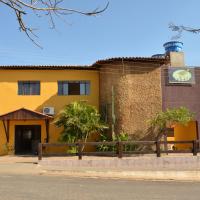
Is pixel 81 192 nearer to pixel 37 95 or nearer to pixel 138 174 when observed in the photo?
pixel 138 174

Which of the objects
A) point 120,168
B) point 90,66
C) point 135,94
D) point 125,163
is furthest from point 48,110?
point 120,168

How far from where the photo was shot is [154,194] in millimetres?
10891

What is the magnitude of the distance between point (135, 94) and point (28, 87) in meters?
7.77

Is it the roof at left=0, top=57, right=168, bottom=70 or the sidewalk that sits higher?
the roof at left=0, top=57, right=168, bottom=70

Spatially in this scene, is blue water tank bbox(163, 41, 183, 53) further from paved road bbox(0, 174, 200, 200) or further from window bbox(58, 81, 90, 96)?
paved road bbox(0, 174, 200, 200)

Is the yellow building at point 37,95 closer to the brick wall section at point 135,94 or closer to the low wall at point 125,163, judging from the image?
the brick wall section at point 135,94

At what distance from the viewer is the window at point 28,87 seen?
2788cm

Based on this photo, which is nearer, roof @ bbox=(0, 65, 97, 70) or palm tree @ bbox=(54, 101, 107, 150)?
palm tree @ bbox=(54, 101, 107, 150)

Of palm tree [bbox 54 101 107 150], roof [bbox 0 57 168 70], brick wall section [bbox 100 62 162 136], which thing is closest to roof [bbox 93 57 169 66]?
roof [bbox 0 57 168 70]

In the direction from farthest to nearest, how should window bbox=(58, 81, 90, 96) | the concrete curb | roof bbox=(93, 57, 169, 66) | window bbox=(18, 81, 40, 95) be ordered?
window bbox=(58, 81, 90, 96) < window bbox=(18, 81, 40, 95) < roof bbox=(93, 57, 169, 66) < the concrete curb

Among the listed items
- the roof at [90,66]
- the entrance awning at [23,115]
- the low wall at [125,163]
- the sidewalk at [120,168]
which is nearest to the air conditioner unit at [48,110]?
the entrance awning at [23,115]

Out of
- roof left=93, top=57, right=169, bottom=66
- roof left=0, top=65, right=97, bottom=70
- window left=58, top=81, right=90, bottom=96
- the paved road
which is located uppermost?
roof left=93, top=57, right=169, bottom=66

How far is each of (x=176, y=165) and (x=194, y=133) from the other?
9.55 meters

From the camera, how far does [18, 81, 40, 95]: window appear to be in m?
27.9
